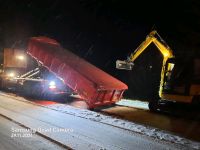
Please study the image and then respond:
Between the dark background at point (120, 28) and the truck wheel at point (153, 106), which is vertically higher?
the dark background at point (120, 28)

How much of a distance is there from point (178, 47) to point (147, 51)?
2.54 meters

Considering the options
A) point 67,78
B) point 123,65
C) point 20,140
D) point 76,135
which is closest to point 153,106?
point 123,65

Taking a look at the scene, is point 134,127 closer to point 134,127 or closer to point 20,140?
point 134,127

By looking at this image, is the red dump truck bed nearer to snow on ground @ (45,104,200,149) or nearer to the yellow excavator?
snow on ground @ (45,104,200,149)

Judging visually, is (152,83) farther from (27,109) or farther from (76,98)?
(27,109)

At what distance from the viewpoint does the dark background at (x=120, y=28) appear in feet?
70.5

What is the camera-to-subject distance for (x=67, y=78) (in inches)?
571

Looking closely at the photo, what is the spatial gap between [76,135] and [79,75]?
5.51 metres

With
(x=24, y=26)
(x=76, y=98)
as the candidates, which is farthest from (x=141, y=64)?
(x=24, y=26)

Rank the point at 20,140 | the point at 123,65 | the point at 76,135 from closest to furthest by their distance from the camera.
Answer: the point at 20,140
the point at 76,135
the point at 123,65

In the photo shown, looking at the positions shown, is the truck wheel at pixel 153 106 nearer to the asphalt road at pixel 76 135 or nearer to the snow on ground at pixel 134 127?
the snow on ground at pixel 134 127

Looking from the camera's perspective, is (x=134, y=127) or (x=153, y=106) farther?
(x=153, y=106)

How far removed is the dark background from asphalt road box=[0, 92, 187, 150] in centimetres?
854

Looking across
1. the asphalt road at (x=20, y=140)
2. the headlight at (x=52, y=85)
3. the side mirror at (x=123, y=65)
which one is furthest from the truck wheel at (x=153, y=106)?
the asphalt road at (x=20, y=140)
